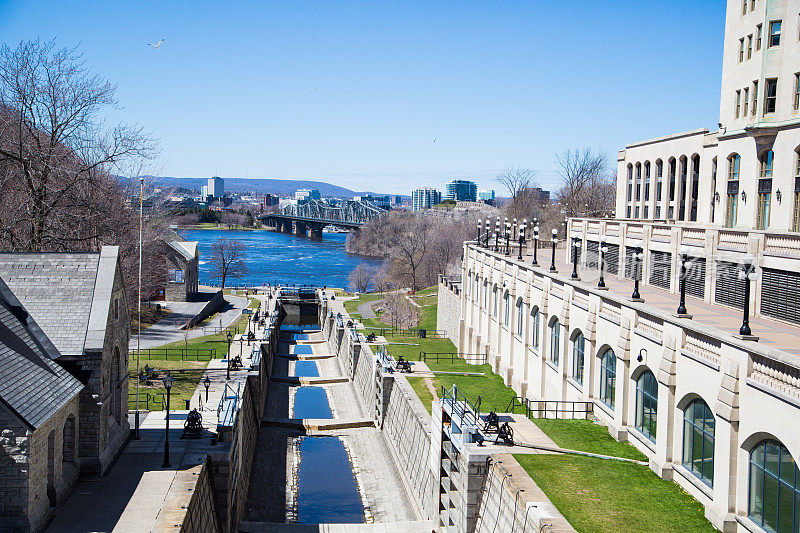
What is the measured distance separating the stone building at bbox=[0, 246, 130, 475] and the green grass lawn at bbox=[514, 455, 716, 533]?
459 inches

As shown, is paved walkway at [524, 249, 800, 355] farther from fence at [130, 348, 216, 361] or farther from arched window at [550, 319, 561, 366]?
fence at [130, 348, 216, 361]

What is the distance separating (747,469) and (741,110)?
21153mm

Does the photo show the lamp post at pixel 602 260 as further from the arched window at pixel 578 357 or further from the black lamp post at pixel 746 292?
the black lamp post at pixel 746 292

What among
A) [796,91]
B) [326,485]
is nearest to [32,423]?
[326,485]

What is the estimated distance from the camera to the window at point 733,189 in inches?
1313

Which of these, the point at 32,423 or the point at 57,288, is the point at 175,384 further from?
the point at 32,423

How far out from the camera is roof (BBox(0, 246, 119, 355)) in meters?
19.9

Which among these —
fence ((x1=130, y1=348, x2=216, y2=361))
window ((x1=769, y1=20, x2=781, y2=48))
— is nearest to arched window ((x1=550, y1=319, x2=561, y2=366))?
window ((x1=769, y1=20, x2=781, y2=48))

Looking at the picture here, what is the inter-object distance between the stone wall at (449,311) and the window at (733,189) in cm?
2221

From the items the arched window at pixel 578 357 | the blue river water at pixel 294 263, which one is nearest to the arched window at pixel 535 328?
the arched window at pixel 578 357

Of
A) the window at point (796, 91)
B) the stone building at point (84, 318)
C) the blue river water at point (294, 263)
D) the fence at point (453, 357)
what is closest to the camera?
the stone building at point (84, 318)

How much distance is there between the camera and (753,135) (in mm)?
30781

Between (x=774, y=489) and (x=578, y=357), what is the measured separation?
13.0 m

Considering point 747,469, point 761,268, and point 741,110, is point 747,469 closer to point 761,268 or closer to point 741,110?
point 761,268
